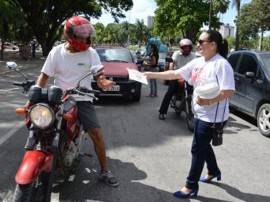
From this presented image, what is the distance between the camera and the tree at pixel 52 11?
37875 mm

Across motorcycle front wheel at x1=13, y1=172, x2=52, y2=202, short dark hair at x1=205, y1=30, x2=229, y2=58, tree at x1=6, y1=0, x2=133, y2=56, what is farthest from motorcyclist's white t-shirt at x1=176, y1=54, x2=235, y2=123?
tree at x1=6, y1=0, x2=133, y2=56

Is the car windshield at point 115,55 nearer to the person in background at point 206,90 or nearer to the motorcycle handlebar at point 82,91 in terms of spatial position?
the person in background at point 206,90

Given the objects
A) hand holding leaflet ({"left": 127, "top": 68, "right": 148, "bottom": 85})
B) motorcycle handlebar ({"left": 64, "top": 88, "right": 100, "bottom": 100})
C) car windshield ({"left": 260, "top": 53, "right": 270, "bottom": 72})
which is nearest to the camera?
motorcycle handlebar ({"left": 64, "top": 88, "right": 100, "bottom": 100})

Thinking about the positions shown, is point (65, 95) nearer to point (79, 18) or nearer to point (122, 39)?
point (79, 18)

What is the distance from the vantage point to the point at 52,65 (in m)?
4.64

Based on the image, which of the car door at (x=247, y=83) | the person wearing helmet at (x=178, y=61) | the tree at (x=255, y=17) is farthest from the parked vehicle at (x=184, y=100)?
the tree at (x=255, y=17)

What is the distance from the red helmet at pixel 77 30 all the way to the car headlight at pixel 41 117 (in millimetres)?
1080

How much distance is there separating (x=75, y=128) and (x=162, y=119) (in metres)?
4.96

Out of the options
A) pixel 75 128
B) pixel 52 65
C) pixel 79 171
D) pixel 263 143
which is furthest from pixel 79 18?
pixel 263 143

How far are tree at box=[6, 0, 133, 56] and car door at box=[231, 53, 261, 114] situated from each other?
99.0 ft

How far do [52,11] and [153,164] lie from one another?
119 ft

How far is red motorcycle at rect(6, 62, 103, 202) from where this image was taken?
356 centimetres

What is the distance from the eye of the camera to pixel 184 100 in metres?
8.93

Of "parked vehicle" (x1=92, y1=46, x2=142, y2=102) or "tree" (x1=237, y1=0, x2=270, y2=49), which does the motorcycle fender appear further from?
"tree" (x1=237, y1=0, x2=270, y2=49)
